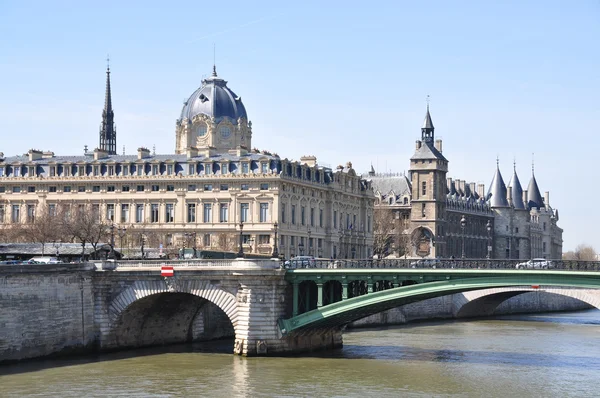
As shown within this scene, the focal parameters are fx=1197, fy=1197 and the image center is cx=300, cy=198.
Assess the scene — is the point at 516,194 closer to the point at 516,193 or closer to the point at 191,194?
the point at 516,193

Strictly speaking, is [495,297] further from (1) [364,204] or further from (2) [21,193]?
(2) [21,193]

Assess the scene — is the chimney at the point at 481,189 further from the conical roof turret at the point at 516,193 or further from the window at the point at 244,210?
the window at the point at 244,210

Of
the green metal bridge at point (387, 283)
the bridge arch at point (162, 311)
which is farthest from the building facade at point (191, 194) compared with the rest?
the green metal bridge at point (387, 283)

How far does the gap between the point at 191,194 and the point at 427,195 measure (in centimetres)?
5618

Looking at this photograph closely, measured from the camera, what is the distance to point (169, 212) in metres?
105

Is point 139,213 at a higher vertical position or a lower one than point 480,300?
higher

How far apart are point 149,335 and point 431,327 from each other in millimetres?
26843

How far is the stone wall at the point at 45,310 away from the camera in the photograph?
5759 centimetres

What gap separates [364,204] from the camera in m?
127

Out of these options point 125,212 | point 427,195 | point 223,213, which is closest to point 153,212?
point 125,212

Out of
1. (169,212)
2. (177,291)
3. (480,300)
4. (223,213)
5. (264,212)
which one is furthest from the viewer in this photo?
(169,212)

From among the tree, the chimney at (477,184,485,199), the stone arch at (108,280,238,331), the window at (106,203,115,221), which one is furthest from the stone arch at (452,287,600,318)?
the chimney at (477,184,485,199)

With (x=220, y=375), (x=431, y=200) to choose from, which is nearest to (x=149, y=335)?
(x=220, y=375)

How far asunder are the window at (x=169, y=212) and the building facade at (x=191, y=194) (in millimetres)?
88
